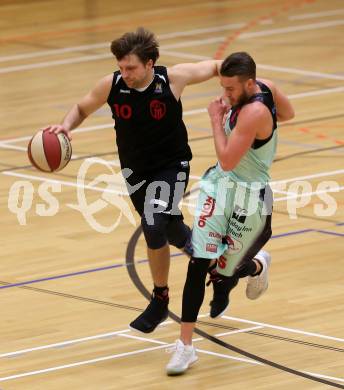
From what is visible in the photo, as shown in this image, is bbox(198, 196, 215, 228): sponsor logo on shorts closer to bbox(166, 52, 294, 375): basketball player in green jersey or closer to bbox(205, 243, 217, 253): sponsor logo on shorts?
bbox(166, 52, 294, 375): basketball player in green jersey

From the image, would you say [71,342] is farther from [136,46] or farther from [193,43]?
[193,43]

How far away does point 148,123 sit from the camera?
8.25 m

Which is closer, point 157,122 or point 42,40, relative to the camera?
point 157,122

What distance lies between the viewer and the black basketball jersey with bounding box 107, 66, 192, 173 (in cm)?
823

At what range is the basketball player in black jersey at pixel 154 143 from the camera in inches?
323

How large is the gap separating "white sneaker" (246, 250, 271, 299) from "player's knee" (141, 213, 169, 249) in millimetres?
806

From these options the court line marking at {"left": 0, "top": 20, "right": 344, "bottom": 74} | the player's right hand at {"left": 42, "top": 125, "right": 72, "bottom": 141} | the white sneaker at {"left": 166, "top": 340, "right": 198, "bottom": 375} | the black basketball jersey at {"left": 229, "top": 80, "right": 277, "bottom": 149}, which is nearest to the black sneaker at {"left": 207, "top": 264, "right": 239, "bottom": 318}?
the white sneaker at {"left": 166, "top": 340, "right": 198, "bottom": 375}

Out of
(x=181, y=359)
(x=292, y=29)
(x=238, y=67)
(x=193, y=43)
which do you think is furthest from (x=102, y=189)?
(x=292, y=29)

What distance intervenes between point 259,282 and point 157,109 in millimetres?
1429

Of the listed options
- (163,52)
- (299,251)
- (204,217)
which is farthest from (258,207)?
(163,52)

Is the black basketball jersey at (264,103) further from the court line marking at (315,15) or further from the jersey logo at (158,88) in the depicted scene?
the court line marking at (315,15)

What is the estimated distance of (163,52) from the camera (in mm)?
19781

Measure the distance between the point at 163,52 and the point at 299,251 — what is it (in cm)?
996

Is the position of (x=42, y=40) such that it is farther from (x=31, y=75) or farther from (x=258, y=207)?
(x=258, y=207)
